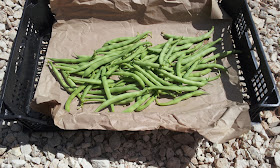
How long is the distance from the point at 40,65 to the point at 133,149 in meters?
1.99

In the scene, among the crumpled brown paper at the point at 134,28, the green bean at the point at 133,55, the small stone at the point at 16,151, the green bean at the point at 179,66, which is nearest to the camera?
the small stone at the point at 16,151

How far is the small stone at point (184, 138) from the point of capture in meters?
3.57

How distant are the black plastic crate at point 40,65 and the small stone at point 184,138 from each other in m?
0.85

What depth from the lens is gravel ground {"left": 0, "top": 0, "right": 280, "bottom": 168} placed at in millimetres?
3426

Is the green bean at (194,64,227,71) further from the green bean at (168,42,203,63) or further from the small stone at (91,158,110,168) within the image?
the small stone at (91,158,110,168)

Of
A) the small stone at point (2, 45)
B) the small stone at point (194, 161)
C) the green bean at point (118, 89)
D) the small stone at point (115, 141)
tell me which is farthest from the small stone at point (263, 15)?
the small stone at point (2, 45)

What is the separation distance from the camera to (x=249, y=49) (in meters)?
3.84

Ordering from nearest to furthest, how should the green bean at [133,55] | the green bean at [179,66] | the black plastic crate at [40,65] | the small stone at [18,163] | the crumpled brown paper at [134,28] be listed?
the black plastic crate at [40,65] → the small stone at [18,163] → the crumpled brown paper at [134,28] → the green bean at [179,66] → the green bean at [133,55]

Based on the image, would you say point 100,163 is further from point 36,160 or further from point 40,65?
point 40,65

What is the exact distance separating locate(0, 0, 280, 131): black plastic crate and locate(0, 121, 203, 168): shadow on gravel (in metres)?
0.24

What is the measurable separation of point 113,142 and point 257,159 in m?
1.92

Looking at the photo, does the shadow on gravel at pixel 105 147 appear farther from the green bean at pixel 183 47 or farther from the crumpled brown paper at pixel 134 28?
the green bean at pixel 183 47

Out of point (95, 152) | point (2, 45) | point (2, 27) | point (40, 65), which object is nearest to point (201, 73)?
point (95, 152)

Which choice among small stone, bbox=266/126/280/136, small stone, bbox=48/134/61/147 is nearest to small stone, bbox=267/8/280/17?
small stone, bbox=266/126/280/136
